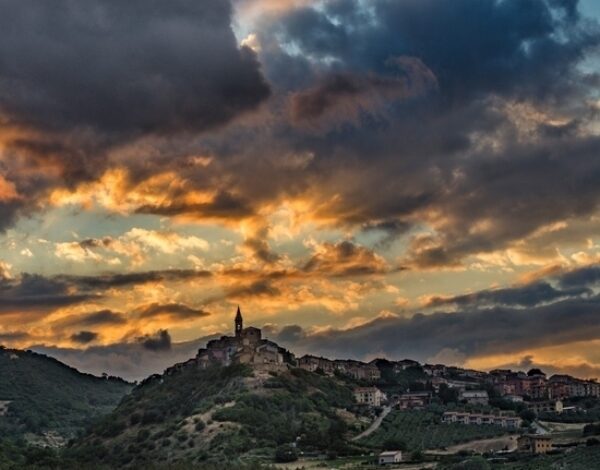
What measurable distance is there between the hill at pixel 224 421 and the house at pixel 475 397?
24.3 meters

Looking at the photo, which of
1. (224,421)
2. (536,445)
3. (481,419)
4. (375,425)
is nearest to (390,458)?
(536,445)

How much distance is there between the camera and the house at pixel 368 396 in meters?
170

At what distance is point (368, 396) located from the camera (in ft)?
567

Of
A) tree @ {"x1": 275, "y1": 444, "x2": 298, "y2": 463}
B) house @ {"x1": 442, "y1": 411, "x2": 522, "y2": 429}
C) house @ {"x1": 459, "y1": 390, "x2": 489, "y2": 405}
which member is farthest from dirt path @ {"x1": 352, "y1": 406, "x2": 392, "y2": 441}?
house @ {"x1": 459, "y1": 390, "x2": 489, "y2": 405}

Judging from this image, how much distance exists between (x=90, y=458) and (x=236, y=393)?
2397 cm

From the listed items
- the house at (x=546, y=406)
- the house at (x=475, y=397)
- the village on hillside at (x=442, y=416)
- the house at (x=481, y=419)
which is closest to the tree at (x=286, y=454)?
the village on hillside at (x=442, y=416)

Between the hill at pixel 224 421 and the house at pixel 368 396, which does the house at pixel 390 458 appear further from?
the house at pixel 368 396

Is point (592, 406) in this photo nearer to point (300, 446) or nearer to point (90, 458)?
point (300, 446)

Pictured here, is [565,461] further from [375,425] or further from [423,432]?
[375,425]

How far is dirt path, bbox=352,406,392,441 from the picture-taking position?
139 m

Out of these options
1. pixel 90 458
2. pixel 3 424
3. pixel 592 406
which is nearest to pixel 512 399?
pixel 592 406

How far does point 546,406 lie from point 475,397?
1345cm

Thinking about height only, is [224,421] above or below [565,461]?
above

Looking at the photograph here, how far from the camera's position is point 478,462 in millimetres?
101688
